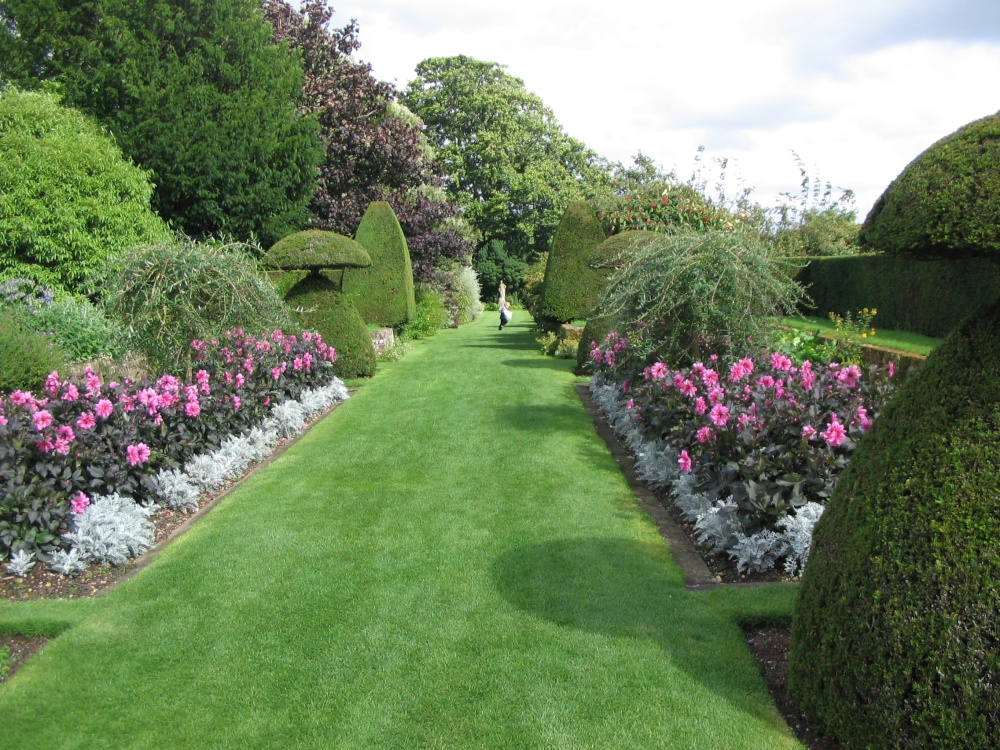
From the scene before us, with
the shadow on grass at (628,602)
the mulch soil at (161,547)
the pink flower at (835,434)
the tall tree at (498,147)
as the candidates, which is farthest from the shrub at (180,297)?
the tall tree at (498,147)

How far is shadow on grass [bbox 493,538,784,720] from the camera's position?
11.3 feet

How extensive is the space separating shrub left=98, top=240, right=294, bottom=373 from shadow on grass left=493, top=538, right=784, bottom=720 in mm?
4472

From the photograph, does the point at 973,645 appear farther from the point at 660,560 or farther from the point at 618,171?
the point at 618,171

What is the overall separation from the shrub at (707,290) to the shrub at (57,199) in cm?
1013

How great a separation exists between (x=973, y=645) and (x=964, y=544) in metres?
0.29

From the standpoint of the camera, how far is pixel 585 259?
53.2ft

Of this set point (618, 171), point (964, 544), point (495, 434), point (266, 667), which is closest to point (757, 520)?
point (964, 544)

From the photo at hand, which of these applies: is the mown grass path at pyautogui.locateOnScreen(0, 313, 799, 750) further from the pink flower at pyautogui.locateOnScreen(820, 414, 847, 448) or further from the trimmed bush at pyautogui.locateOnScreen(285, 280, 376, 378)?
the trimmed bush at pyautogui.locateOnScreen(285, 280, 376, 378)

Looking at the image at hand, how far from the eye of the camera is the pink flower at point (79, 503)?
4785 mm

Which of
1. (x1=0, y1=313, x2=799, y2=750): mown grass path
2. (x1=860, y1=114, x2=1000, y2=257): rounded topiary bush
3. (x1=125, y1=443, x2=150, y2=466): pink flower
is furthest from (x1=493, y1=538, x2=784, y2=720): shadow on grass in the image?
(x1=125, y1=443, x2=150, y2=466): pink flower

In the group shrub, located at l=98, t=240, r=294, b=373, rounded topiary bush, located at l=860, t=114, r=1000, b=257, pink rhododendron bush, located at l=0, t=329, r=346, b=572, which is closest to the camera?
rounded topiary bush, located at l=860, t=114, r=1000, b=257

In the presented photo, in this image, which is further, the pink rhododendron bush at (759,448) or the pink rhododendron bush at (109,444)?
the pink rhododendron bush at (109,444)

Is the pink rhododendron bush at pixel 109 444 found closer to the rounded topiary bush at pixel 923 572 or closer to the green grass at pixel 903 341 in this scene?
the rounded topiary bush at pixel 923 572

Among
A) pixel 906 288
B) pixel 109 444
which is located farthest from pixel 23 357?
pixel 906 288
